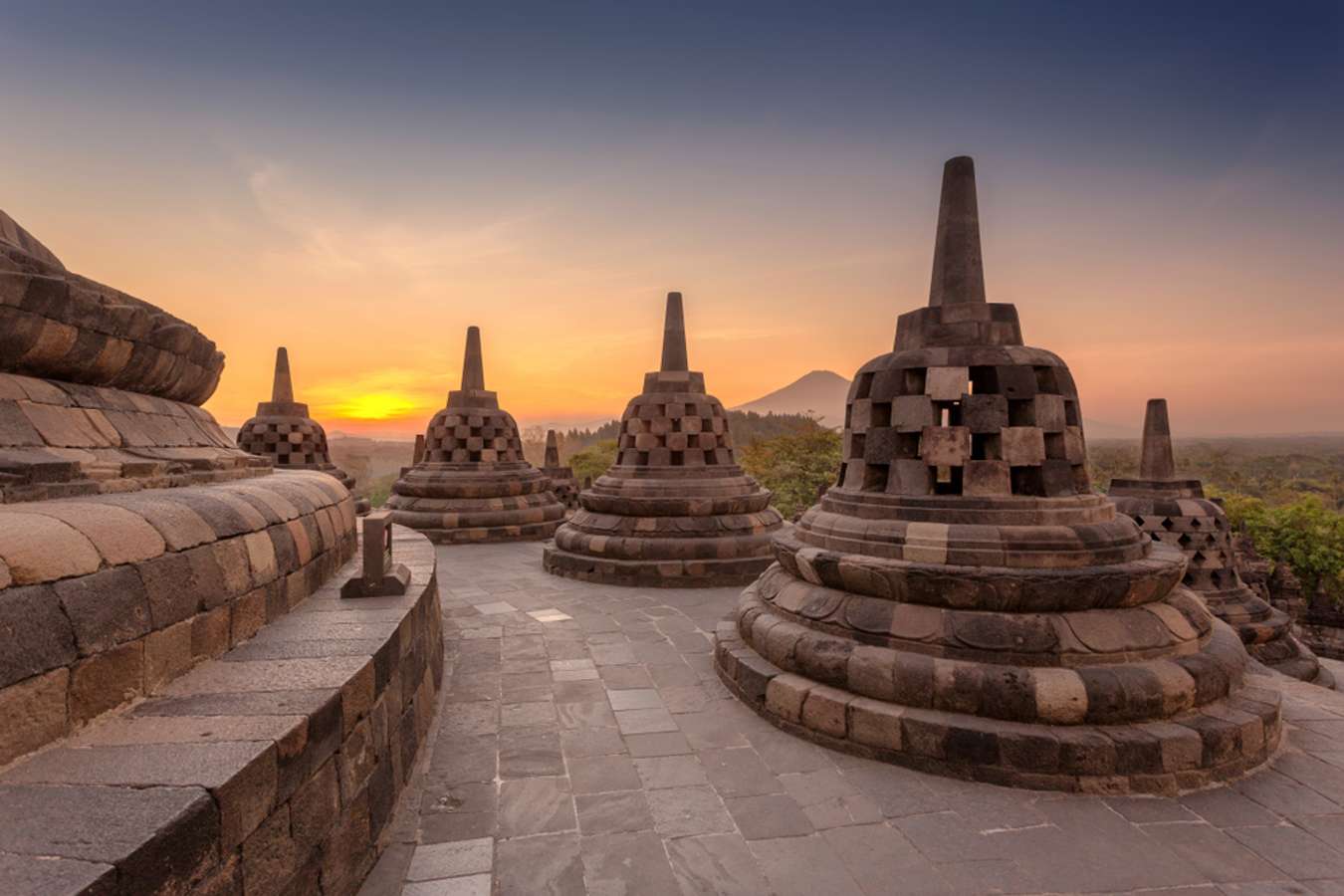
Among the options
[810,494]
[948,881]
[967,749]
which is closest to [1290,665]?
[967,749]

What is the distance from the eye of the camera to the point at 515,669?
584 centimetres

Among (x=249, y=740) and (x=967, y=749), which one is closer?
(x=249, y=740)

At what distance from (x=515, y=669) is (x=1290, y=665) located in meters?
10.5

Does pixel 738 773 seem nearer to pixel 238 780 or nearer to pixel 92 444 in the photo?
pixel 238 780

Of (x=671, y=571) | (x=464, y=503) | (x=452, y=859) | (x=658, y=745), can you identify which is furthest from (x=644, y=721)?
(x=464, y=503)

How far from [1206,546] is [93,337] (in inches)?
499

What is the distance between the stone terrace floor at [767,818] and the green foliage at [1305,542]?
26.4 metres

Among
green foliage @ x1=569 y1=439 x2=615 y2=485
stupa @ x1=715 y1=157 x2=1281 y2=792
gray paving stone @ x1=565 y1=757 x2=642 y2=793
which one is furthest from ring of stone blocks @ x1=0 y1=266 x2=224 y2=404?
green foliage @ x1=569 y1=439 x2=615 y2=485

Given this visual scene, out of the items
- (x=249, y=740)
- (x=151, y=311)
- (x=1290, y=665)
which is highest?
(x=151, y=311)

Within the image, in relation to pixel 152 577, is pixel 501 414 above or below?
above

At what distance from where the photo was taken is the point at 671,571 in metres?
9.39

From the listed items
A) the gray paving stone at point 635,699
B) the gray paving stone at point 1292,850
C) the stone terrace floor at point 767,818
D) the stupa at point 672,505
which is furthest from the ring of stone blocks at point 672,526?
the gray paving stone at point 1292,850

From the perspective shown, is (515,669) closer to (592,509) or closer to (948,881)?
(948,881)

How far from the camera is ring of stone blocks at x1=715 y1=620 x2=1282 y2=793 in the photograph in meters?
3.72
